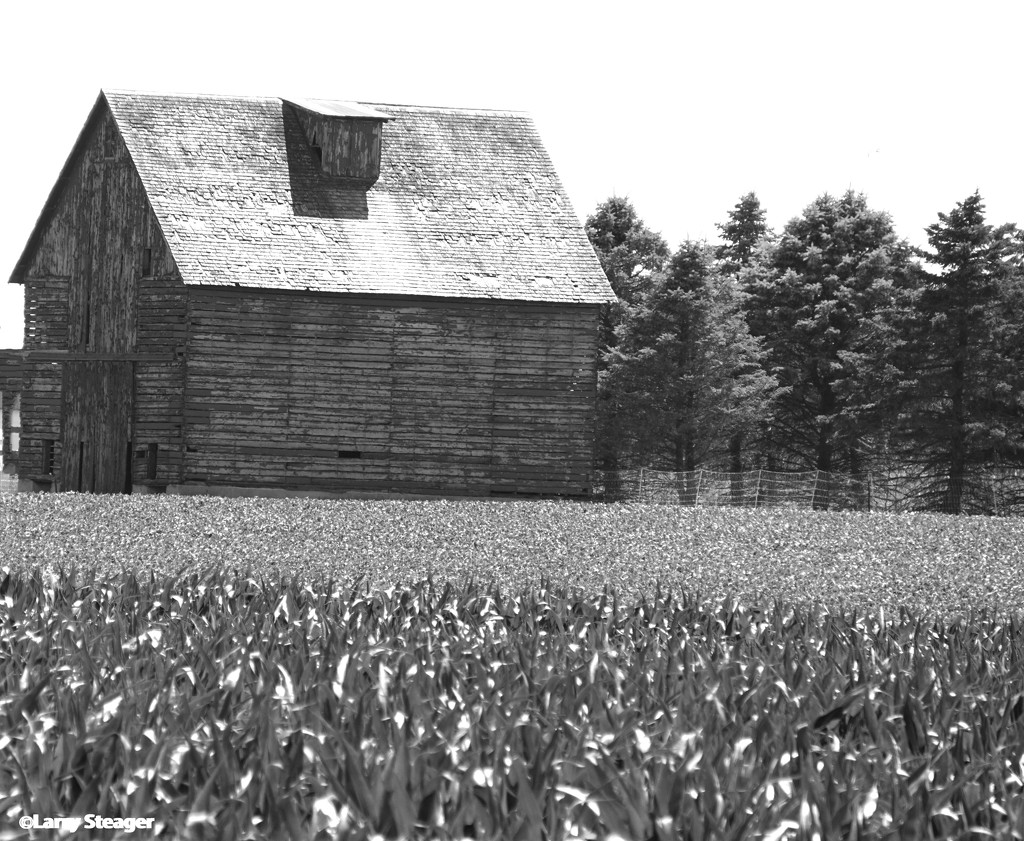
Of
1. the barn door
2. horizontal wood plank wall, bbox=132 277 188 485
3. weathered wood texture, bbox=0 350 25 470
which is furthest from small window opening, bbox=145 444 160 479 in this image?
weathered wood texture, bbox=0 350 25 470

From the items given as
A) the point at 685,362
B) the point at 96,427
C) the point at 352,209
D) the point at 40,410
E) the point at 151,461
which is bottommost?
the point at 151,461

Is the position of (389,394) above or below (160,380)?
below

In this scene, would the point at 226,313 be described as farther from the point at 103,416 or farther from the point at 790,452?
the point at 790,452

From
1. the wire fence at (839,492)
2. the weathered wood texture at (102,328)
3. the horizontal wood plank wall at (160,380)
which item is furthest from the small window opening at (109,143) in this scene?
the wire fence at (839,492)

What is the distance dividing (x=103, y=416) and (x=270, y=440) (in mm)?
4487

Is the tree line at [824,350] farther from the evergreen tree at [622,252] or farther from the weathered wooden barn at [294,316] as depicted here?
the weathered wooden barn at [294,316]

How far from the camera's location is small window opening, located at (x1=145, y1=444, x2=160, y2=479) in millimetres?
32875

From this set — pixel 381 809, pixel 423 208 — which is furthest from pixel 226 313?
pixel 381 809

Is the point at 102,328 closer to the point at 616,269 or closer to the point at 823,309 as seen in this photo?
the point at 616,269

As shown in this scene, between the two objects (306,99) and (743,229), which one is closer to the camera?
(306,99)

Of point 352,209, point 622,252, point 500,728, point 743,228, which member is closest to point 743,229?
point 743,228

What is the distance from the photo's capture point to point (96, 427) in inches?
1332

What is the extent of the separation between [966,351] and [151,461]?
2018 centimetres

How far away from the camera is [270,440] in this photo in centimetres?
3238
